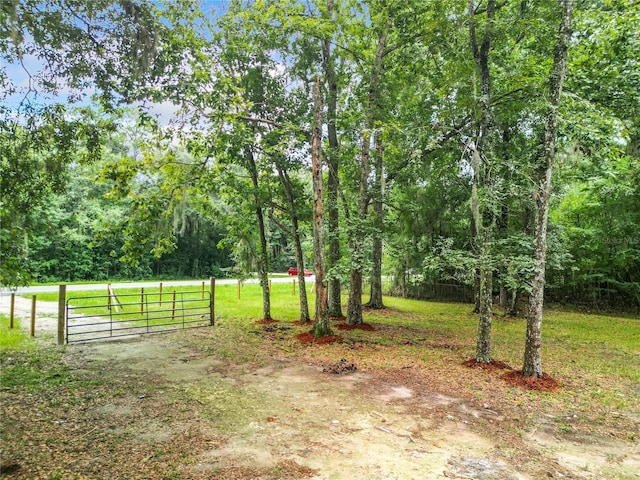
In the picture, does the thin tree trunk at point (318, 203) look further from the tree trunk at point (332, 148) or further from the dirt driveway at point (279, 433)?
the dirt driveway at point (279, 433)

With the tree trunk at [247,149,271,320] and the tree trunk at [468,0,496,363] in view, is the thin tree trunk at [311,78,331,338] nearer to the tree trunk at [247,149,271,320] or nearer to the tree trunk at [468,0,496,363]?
the tree trunk at [247,149,271,320]

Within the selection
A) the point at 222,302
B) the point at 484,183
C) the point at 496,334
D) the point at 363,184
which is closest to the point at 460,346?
the point at 496,334

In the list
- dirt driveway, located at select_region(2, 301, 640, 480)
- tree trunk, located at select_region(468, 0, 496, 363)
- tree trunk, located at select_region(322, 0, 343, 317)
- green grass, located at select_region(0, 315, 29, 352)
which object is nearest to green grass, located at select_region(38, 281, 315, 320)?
green grass, located at select_region(0, 315, 29, 352)

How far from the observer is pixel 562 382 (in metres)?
5.44

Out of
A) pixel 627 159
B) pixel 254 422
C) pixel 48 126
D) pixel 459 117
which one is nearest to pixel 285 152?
pixel 459 117

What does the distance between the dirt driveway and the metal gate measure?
2.40 meters

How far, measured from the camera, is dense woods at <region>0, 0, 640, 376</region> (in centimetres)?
517

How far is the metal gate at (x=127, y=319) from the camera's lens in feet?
25.4

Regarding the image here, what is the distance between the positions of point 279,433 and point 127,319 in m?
7.05

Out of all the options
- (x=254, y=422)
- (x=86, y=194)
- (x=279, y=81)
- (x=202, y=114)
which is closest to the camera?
(x=254, y=422)

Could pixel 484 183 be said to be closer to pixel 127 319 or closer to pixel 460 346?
pixel 460 346

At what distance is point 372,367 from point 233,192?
5.93 m

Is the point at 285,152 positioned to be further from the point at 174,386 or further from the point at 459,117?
the point at 174,386

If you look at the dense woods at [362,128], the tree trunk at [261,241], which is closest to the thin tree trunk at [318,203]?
the dense woods at [362,128]
